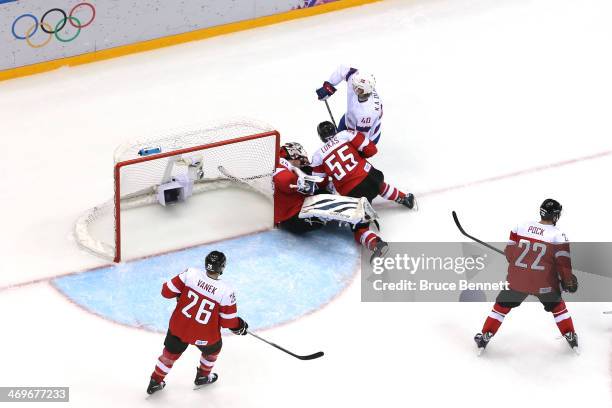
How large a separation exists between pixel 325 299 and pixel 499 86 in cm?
321

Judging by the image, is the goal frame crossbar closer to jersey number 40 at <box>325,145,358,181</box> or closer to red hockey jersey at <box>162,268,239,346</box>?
jersey number 40 at <box>325,145,358,181</box>

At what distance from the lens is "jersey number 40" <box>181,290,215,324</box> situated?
7766 millimetres

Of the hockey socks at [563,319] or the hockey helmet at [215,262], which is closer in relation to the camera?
the hockey helmet at [215,262]

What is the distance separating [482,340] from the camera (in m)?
8.56

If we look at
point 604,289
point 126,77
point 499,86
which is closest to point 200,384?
point 604,289

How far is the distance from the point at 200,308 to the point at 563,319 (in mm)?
2223

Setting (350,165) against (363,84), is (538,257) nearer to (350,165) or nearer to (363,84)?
(350,165)

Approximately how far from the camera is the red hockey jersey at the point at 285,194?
9.27 meters

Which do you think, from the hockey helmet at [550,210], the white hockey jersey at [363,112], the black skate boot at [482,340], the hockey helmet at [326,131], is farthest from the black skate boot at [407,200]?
the hockey helmet at [550,210]

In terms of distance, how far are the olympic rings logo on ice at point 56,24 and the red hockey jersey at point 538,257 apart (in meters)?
4.16

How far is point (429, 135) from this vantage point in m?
10.7

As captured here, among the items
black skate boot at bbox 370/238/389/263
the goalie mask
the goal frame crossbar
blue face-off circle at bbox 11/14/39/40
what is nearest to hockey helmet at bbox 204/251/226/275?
the goal frame crossbar

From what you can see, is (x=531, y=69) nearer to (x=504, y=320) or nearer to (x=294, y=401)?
(x=504, y=320)

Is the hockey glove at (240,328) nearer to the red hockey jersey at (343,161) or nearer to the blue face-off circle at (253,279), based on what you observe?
the blue face-off circle at (253,279)
